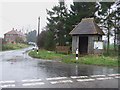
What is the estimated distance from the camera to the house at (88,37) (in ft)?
97.7

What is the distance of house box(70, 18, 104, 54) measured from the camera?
97.7 ft

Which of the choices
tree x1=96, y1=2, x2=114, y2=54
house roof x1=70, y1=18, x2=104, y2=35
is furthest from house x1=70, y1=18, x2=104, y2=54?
tree x1=96, y1=2, x2=114, y2=54

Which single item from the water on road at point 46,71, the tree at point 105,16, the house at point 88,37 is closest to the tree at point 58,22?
the tree at point 105,16

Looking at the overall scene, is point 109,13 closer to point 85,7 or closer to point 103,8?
point 103,8

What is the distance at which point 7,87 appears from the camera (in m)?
9.48

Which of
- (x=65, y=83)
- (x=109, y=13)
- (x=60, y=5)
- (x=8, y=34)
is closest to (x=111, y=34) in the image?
(x=109, y=13)

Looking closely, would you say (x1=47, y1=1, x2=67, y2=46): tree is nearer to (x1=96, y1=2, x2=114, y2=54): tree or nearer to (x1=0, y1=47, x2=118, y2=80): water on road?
(x1=96, y1=2, x2=114, y2=54): tree

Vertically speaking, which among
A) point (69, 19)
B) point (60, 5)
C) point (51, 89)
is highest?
point (60, 5)

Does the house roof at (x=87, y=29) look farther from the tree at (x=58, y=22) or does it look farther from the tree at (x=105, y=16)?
the tree at (x=58, y=22)

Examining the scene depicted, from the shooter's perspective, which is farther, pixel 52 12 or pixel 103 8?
pixel 52 12

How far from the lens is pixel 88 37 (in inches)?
1209

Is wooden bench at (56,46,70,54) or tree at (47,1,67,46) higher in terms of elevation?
tree at (47,1,67,46)

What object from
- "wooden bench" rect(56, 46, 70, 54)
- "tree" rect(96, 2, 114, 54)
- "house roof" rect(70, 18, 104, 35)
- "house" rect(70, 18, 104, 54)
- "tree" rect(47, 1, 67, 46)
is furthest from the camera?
"tree" rect(47, 1, 67, 46)

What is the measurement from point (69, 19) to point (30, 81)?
36355 mm
